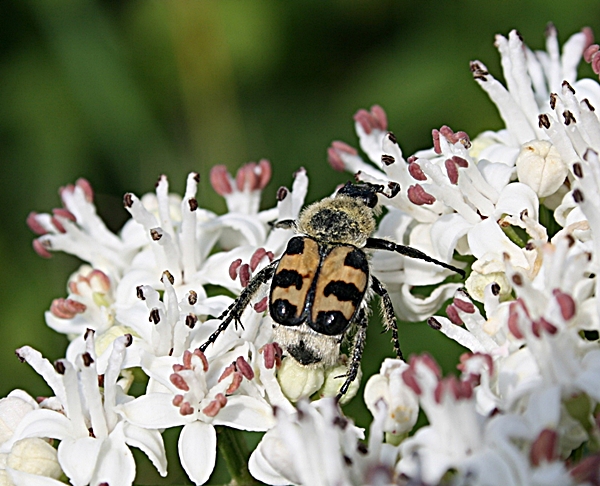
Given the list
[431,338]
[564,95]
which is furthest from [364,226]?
[431,338]

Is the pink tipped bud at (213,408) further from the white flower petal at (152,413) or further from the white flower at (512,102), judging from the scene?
the white flower at (512,102)

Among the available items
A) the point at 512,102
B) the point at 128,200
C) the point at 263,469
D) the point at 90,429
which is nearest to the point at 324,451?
the point at 263,469

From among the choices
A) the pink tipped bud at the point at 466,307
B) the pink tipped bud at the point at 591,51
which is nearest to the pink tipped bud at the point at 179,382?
the pink tipped bud at the point at 466,307

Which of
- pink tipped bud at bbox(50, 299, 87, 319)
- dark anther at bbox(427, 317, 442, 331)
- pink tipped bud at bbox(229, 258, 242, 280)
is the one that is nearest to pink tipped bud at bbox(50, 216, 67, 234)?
pink tipped bud at bbox(50, 299, 87, 319)

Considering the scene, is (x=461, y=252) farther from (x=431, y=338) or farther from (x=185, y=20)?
(x=185, y=20)

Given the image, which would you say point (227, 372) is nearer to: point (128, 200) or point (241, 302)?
point (241, 302)

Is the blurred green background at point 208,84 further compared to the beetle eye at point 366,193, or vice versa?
the blurred green background at point 208,84
